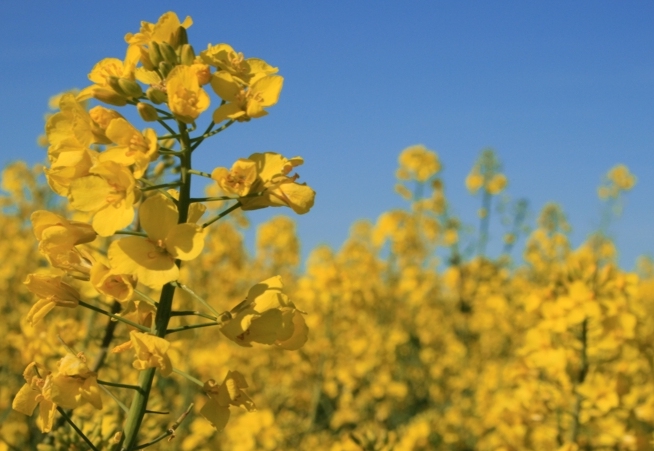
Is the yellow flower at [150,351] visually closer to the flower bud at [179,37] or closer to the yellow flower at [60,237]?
the yellow flower at [60,237]

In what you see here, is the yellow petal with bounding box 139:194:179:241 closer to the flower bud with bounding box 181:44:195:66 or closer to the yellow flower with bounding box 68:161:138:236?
the yellow flower with bounding box 68:161:138:236

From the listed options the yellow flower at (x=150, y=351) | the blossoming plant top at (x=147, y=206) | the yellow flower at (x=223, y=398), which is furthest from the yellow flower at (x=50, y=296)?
the yellow flower at (x=223, y=398)

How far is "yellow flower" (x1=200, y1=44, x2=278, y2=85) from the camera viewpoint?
5.24 feet

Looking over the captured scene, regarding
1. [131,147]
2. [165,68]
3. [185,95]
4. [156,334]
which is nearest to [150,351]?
[156,334]

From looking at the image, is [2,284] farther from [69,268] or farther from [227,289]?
[69,268]

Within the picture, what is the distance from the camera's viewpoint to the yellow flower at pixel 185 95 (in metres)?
1.49

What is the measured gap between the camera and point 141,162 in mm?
1442

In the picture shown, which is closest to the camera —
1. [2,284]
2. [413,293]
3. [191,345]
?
[191,345]

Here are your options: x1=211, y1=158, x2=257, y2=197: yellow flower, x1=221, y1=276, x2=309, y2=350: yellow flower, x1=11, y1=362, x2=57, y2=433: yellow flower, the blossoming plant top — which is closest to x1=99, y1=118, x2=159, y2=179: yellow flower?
the blossoming plant top

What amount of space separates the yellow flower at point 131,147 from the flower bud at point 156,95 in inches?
3.7

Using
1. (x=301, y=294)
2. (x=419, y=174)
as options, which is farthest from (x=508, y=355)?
(x=301, y=294)

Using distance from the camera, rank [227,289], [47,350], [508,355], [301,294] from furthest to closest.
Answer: [508,355]
[227,289]
[301,294]
[47,350]

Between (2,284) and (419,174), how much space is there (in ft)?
21.8

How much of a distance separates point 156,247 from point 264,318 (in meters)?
0.29
